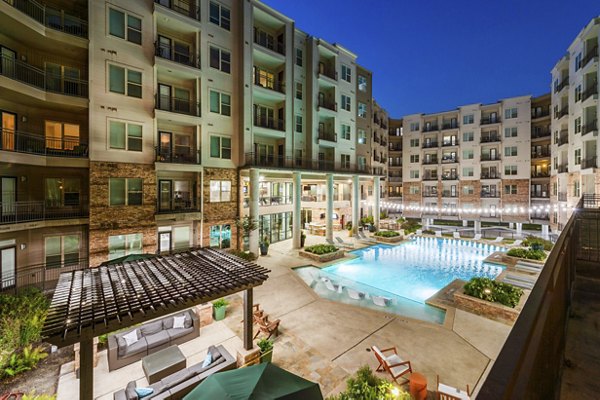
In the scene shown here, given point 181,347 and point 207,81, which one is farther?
point 207,81

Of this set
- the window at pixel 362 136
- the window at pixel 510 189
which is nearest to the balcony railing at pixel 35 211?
the window at pixel 362 136

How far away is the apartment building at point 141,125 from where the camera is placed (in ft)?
46.5

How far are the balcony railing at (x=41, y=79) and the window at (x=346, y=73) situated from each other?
24.3 metres

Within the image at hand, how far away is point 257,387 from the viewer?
16.4 feet

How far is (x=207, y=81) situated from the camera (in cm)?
1967

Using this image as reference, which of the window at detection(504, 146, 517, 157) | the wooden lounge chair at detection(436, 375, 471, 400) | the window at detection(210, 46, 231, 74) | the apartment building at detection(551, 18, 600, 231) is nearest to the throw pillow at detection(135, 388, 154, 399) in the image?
the wooden lounge chair at detection(436, 375, 471, 400)

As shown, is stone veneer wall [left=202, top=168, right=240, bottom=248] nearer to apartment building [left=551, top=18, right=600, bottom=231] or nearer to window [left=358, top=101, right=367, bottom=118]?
window [left=358, top=101, right=367, bottom=118]

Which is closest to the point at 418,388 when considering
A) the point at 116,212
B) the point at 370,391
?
the point at 370,391

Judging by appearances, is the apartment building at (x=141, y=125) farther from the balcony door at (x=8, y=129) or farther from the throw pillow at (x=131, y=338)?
the throw pillow at (x=131, y=338)

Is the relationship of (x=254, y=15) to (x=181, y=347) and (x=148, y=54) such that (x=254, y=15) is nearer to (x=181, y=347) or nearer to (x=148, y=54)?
(x=148, y=54)

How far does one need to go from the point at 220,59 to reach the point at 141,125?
804cm

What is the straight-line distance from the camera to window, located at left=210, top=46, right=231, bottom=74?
20.1 meters

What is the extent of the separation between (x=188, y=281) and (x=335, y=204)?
25737mm

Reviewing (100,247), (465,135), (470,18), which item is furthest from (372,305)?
(470,18)
